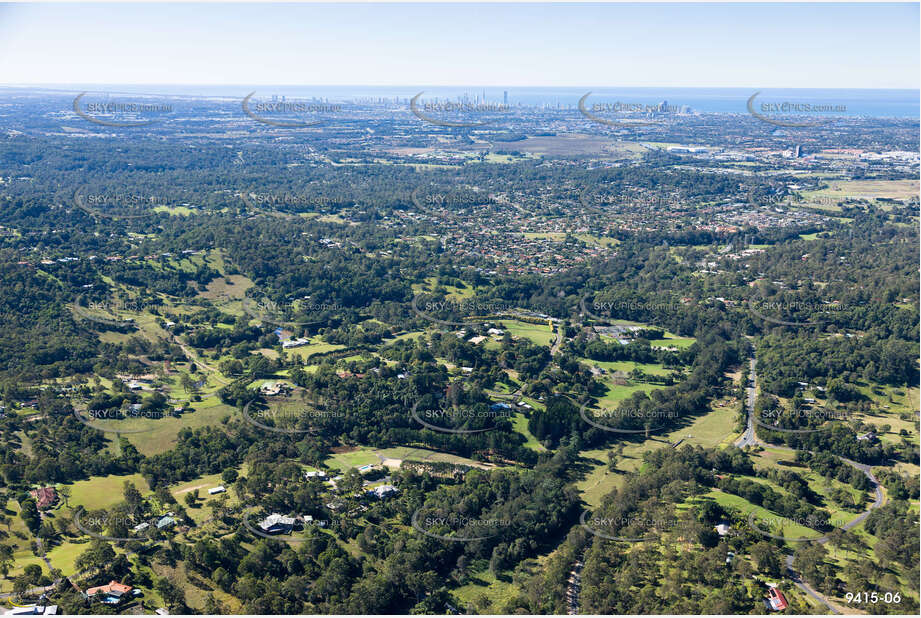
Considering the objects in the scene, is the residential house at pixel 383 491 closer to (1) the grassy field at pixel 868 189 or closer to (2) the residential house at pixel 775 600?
(2) the residential house at pixel 775 600

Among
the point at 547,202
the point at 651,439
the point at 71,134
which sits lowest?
the point at 651,439

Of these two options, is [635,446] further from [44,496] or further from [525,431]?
[44,496]

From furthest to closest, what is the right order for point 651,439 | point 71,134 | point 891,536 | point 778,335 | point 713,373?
point 71,134, point 778,335, point 713,373, point 651,439, point 891,536

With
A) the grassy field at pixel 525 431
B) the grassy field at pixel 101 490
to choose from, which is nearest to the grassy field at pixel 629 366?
the grassy field at pixel 525 431

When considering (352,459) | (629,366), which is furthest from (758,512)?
(352,459)

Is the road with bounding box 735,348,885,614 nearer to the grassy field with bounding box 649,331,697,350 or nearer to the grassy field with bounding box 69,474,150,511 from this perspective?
the grassy field with bounding box 649,331,697,350

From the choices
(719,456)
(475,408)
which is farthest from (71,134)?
(719,456)

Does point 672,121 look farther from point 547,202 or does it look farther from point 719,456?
point 719,456

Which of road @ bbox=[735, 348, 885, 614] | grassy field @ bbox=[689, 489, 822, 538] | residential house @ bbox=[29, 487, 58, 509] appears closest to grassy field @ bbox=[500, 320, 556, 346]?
road @ bbox=[735, 348, 885, 614]
